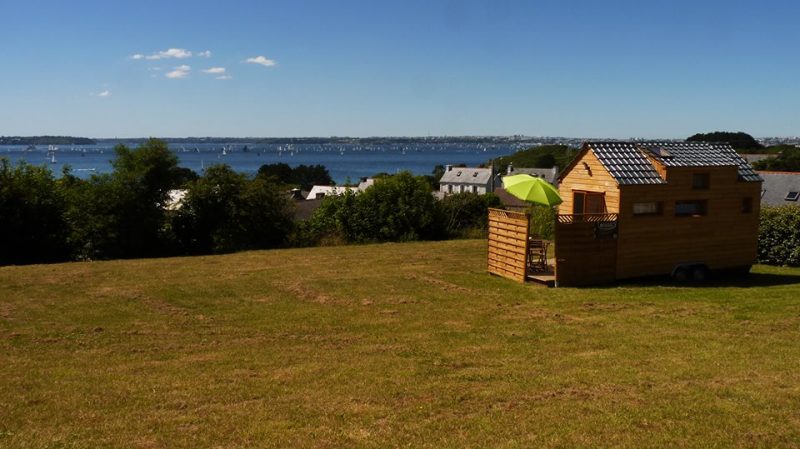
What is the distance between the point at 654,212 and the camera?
16.5 meters

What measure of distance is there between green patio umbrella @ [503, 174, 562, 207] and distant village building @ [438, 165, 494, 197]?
241 feet

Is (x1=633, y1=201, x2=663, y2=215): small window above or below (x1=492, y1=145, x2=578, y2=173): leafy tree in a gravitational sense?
below

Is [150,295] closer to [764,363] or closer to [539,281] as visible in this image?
[539,281]

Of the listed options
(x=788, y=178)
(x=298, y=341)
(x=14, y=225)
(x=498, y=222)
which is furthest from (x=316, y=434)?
(x=788, y=178)

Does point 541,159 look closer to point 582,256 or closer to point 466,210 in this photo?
point 466,210

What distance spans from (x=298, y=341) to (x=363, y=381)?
2603mm

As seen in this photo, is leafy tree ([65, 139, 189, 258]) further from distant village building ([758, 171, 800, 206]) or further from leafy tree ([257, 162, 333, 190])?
leafy tree ([257, 162, 333, 190])

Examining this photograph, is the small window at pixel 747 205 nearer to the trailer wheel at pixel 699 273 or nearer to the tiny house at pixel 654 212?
the tiny house at pixel 654 212

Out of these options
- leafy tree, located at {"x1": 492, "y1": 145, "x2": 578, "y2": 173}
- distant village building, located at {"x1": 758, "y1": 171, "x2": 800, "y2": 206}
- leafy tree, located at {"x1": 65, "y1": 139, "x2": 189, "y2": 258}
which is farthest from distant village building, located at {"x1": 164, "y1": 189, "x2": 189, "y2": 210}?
leafy tree, located at {"x1": 492, "y1": 145, "x2": 578, "y2": 173}

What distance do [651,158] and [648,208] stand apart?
4.62 feet

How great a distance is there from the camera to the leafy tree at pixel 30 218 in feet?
78.8

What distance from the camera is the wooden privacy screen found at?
53.9ft

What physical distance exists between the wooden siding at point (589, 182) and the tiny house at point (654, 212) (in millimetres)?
26

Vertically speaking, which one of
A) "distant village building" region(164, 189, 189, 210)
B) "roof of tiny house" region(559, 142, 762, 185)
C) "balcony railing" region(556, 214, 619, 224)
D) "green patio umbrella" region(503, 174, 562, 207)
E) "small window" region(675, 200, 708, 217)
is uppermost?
"roof of tiny house" region(559, 142, 762, 185)
